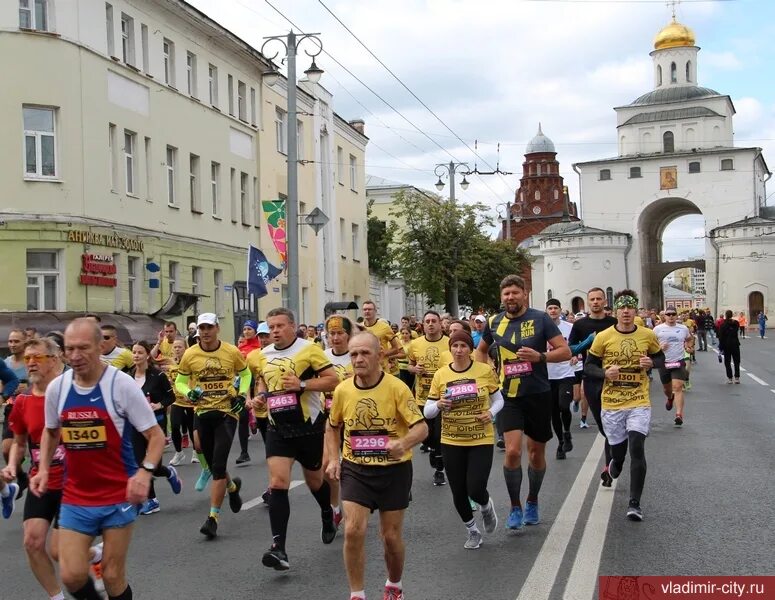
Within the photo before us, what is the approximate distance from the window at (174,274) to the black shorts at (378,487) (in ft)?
85.9

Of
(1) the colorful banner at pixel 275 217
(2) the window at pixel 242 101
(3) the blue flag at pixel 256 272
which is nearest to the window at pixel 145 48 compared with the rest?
(1) the colorful banner at pixel 275 217

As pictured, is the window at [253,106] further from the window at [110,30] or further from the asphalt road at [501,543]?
the asphalt road at [501,543]

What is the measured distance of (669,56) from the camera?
334ft

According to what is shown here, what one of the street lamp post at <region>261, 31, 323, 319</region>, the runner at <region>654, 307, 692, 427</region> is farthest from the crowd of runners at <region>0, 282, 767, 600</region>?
the street lamp post at <region>261, 31, 323, 319</region>

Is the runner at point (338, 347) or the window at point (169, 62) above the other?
the window at point (169, 62)

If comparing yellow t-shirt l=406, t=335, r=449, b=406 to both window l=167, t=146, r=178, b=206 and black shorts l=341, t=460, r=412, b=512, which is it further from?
window l=167, t=146, r=178, b=206

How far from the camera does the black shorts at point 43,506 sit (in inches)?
255

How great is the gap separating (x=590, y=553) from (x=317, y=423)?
87.5 inches

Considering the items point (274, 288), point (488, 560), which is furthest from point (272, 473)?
point (274, 288)

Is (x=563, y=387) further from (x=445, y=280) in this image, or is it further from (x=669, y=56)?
(x=669, y=56)

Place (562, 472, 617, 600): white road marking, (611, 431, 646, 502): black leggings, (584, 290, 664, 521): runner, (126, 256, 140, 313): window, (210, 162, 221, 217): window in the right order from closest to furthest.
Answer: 1. (562, 472, 617, 600): white road marking
2. (611, 431, 646, 502): black leggings
3. (584, 290, 664, 521): runner
4. (126, 256, 140, 313): window
5. (210, 162, 221, 217): window

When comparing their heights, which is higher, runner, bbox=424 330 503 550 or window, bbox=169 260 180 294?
window, bbox=169 260 180 294

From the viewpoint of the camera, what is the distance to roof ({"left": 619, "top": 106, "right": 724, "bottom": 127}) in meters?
96.2

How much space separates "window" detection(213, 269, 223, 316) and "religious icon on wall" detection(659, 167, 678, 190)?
6678 cm
